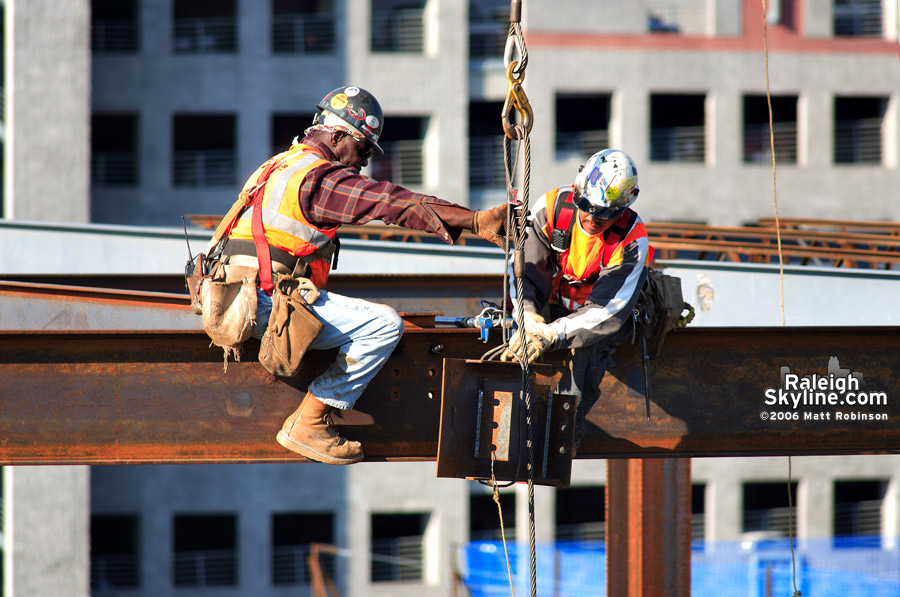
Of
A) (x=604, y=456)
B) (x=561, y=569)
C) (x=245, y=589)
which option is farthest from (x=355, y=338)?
(x=245, y=589)

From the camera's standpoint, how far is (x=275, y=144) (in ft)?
98.0

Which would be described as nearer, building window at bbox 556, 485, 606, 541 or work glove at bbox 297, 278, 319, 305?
work glove at bbox 297, 278, 319, 305

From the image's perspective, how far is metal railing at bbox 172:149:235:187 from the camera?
29.1 meters

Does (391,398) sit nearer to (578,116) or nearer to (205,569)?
(205,569)

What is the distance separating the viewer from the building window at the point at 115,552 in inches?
1118

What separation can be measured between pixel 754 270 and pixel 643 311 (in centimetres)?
477

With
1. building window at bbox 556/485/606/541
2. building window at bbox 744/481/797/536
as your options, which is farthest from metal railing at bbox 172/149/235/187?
building window at bbox 744/481/797/536

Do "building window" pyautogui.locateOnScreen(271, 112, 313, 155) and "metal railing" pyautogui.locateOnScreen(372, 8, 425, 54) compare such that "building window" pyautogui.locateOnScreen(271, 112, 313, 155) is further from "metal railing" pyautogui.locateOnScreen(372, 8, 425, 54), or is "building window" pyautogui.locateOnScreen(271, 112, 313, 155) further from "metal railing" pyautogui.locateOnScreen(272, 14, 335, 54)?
"metal railing" pyautogui.locateOnScreen(372, 8, 425, 54)

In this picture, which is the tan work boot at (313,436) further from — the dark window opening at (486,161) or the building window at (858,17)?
the building window at (858,17)

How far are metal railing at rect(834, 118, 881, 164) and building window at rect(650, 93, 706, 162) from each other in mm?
4061

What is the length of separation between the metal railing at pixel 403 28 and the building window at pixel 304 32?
1547mm

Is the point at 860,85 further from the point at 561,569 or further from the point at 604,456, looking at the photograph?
the point at 604,456

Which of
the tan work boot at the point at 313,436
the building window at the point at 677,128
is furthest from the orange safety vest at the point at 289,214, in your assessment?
the building window at the point at 677,128

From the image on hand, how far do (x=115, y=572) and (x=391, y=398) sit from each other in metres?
24.4
